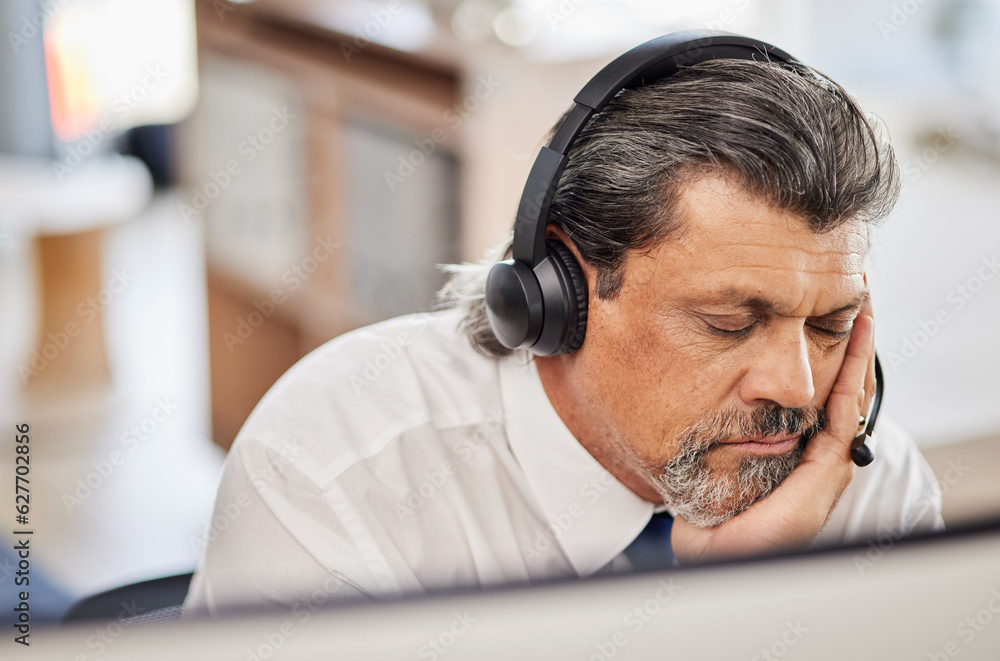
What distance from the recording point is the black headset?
81 centimetres

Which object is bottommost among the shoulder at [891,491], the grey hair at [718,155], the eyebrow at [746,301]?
the shoulder at [891,491]

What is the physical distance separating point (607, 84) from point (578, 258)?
164 mm

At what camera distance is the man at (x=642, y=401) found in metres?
0.80

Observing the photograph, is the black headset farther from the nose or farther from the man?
the nose

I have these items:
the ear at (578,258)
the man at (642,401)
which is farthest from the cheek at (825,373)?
the ear at (578,258)

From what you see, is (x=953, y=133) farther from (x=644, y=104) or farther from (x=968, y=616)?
(x=968, y=616)

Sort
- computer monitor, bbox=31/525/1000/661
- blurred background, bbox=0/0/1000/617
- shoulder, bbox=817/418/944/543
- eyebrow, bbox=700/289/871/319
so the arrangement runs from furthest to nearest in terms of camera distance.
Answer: blurred background, bbox=0/0/1000/617 → shoulder, bbox=817/418/944/543 → eyebrow, bbox=700/289/871/319 → computer monitor, bbox=31/525/1000/661

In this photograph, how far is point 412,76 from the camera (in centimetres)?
230

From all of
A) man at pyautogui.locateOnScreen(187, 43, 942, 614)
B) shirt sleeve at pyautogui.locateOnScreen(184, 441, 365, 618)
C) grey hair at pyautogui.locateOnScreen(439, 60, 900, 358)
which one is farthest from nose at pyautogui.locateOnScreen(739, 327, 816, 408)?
shirt sleeve at pyautogui.locateOnScreen(184, 441, 365, 618)

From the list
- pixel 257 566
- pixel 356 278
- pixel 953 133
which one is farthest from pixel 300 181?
pixel 257 566

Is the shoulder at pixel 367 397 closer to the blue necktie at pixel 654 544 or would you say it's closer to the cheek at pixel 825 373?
the blue necktie at pixel 654 544

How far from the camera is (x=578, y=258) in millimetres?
875

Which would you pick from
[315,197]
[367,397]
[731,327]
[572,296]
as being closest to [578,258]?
[572,296]

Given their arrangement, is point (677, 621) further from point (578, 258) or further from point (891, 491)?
point (891, 491)
